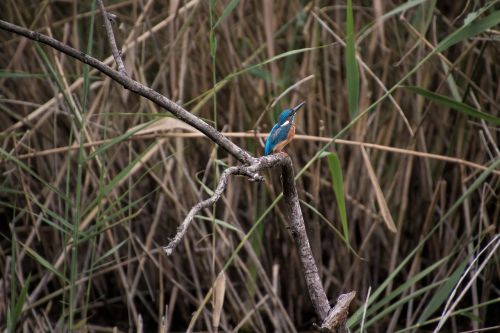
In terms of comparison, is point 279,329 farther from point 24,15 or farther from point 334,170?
point 24,15

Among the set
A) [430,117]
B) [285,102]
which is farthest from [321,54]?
[430,117]

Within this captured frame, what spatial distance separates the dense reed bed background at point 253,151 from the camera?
121 inches

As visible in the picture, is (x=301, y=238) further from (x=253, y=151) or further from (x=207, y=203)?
(x=253, y=151)

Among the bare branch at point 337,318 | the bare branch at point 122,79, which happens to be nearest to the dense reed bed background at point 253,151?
the bare branch at point 337,318

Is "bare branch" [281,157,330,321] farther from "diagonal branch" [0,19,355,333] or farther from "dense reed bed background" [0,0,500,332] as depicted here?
"dense reed bed background" [0,0,500,332]

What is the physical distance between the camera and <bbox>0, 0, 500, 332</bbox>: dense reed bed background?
3.07 metres

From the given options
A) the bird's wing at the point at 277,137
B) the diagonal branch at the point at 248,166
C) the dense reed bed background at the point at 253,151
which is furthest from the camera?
the dense reed bed background at the point at 253,151

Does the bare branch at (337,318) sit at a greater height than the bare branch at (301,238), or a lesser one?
lesser

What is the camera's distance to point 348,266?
10.8 feet

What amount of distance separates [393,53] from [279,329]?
1243 millimetres

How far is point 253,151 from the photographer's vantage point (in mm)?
2947

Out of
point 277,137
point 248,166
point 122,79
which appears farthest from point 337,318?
point 122,79

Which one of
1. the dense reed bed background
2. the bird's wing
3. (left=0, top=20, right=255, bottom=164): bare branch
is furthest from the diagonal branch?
the dense reed bed background

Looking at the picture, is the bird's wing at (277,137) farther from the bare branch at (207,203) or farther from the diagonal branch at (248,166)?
the bare branch at (207,203)
